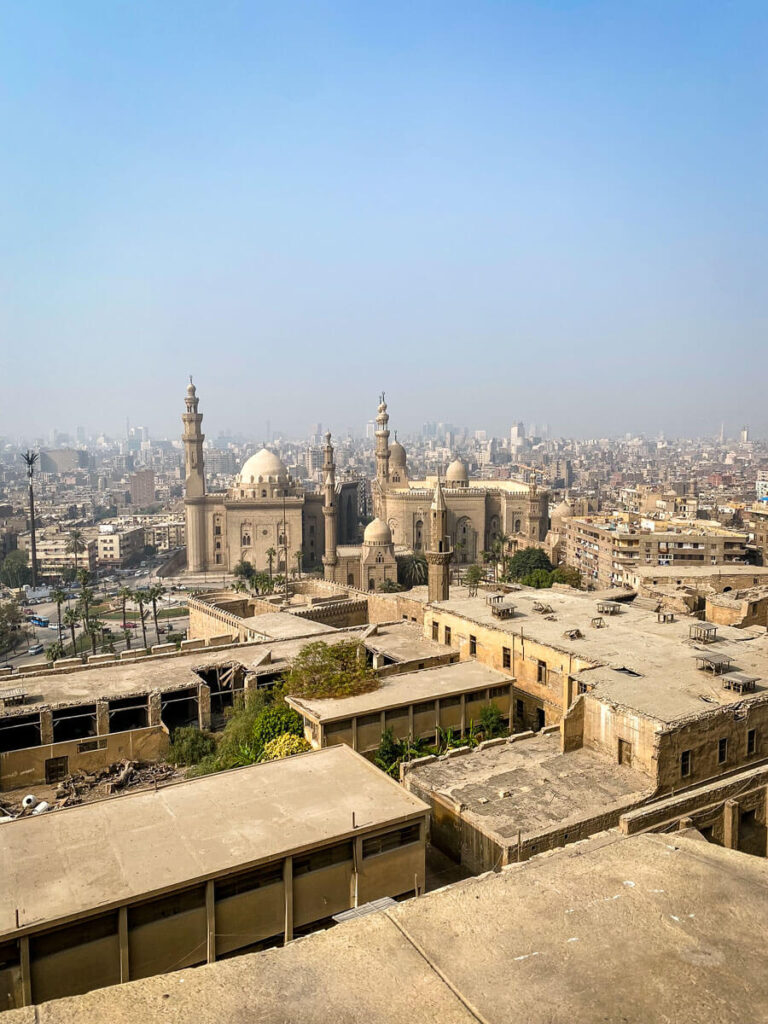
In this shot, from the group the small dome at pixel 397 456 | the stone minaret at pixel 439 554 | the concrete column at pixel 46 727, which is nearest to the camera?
the concrete column at pixel 46 727

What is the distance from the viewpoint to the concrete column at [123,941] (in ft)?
36.0

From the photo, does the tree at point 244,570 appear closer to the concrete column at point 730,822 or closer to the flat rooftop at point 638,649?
the flat rooftop at point 638,649

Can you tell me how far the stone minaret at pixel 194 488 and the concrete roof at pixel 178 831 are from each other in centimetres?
6524

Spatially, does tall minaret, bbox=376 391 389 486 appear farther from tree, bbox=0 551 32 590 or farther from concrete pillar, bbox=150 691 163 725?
concrete pillar, bbox=150 691 163 725

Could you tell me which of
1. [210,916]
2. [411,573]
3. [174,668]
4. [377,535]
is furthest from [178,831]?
[411,573]

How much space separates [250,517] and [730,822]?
65.4m

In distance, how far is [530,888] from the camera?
9.11 m

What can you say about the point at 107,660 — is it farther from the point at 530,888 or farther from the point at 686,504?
the point at 686,504

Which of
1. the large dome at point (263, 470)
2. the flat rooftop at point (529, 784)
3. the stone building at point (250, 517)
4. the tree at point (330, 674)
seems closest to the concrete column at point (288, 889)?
the flat rooftop at point (529, 784)

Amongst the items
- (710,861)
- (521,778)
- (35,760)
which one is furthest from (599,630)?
(35,760)

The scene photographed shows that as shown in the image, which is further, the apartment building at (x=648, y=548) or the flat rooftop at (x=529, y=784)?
the apartment building at (x=648, y=548)

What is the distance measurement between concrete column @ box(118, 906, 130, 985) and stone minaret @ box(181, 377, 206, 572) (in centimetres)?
6846

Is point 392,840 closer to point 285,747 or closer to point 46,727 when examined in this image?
point 285,747

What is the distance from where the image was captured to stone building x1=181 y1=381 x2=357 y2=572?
76.8m
